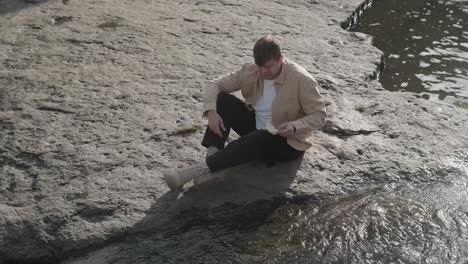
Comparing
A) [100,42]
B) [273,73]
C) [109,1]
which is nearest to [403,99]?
[273,73]

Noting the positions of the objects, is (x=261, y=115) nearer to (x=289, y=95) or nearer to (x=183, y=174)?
(x=289, y=95)

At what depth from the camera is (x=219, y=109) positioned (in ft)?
15.0

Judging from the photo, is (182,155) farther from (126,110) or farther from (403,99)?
(403,99)

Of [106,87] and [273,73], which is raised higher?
[273,73]

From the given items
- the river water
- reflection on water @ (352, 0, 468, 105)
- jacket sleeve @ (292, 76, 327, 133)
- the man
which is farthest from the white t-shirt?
reflection on water @ (352, 0, 468, 105)

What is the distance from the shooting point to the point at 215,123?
4.40m

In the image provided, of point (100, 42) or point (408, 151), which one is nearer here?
point (408, 151)

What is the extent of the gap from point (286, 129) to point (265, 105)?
1.30 feet

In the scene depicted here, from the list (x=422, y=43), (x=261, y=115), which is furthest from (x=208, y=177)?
(x=422, y=43)

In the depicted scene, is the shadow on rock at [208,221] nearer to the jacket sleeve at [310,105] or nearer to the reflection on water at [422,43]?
the jacket sleeve at [310,105]

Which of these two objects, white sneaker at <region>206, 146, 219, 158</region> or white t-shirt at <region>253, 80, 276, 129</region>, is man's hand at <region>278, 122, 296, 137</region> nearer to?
white t-shirt at <region>253, 80, 276, 129</region>

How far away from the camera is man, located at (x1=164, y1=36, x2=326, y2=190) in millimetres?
4277

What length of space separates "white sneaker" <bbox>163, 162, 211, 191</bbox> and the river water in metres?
0.23

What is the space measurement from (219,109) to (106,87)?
1.87 m
